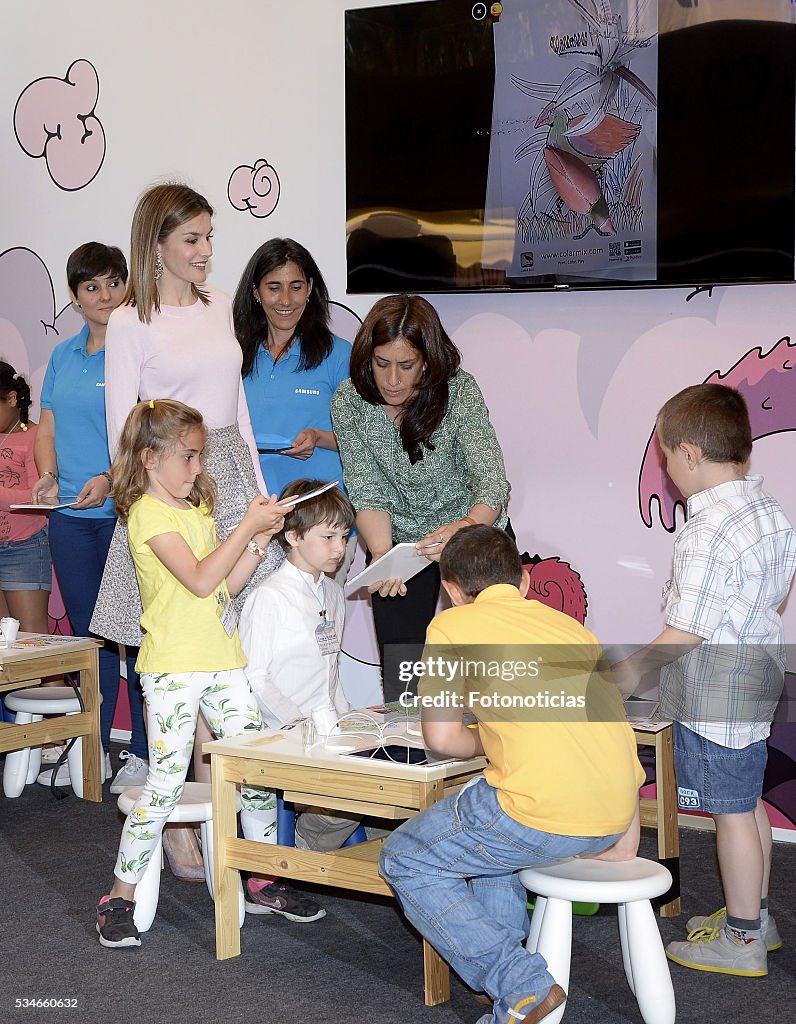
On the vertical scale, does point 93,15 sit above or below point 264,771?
above

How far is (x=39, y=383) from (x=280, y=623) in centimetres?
251

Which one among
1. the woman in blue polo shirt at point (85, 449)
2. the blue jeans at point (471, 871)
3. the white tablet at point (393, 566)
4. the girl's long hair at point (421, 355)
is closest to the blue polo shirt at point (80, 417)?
the woman in blue polo shirt at point (85, 449)

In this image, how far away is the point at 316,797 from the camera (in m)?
2.77

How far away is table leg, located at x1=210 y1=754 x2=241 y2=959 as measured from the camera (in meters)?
2.82

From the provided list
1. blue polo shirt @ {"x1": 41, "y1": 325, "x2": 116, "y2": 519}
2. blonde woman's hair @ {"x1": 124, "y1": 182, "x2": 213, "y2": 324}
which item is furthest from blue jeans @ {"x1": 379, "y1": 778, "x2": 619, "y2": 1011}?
blue polo shirt @ {"x1": 41, "y1": 325, "x2": 116, "y2": 519}

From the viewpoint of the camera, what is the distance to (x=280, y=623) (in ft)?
10.5

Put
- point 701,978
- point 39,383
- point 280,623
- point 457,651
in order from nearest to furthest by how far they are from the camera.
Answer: point 457,651, point 701,978, point 280,623, point 39,383

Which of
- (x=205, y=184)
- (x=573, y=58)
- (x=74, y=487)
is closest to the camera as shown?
(x=573, y=58)

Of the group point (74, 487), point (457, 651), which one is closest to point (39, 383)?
point (74, 487)

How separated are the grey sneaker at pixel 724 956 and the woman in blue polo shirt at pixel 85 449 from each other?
2015 mm

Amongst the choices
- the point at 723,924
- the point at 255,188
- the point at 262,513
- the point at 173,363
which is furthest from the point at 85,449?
the point at 723,924

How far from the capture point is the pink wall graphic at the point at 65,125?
4.99 metres

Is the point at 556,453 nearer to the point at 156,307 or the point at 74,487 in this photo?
the point at 156,307

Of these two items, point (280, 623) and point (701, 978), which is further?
point (280, 623)
